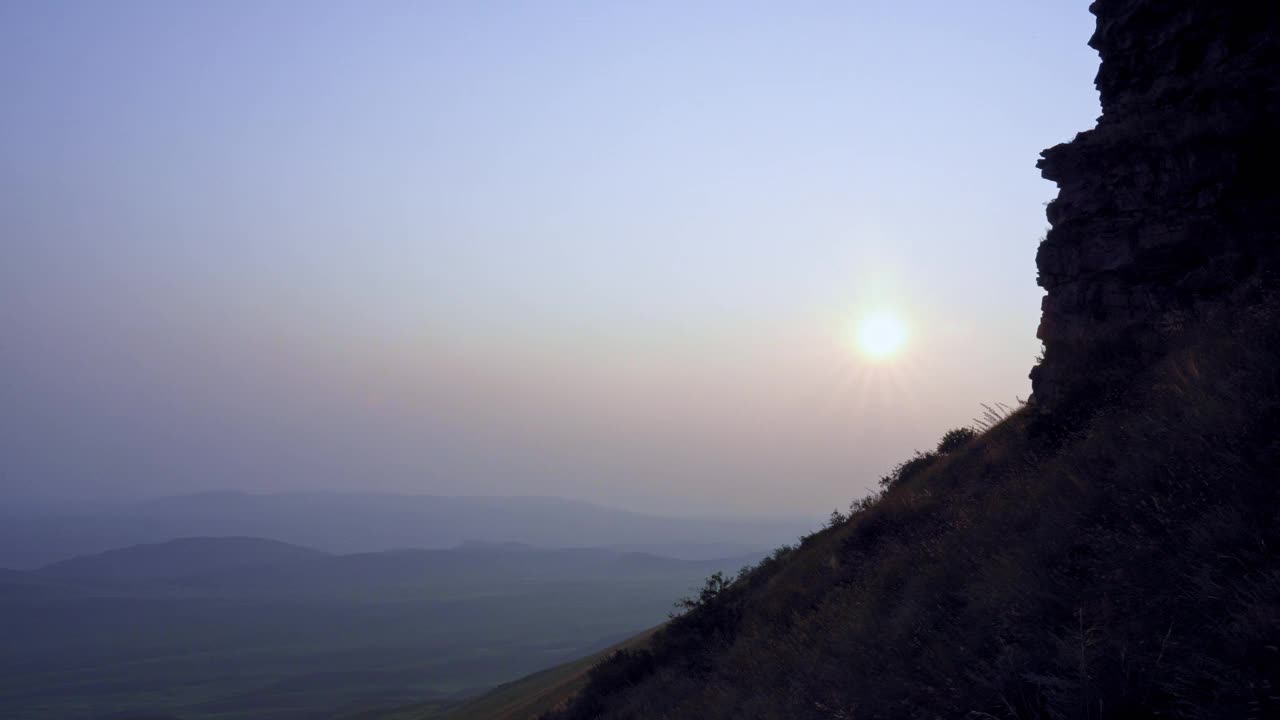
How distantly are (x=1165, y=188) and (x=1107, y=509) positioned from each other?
382 inches

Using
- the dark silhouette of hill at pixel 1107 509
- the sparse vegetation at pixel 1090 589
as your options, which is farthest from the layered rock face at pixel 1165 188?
the sparse vegetation at pixel 1090 589

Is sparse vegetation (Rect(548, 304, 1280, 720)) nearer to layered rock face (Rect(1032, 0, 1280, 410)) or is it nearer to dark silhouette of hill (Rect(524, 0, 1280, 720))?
dark silhouette of hill (Rect(524, 0, 1280, 720))

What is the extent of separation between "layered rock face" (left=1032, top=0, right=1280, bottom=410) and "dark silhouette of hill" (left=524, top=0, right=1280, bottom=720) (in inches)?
1.6

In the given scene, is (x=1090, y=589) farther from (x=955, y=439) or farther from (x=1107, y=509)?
(x=955, y=439)

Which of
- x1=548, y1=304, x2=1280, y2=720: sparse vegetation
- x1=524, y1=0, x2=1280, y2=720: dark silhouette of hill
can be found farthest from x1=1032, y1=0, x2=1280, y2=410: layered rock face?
x1=548, y1=304, x2=1280, y2=720: sparse vegetation

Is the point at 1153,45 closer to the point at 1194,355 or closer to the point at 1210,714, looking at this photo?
the point at 1194,355

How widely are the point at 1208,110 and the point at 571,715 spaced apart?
17481 millimetres

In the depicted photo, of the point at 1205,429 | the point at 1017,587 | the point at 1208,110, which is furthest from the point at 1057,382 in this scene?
the point at 1017,587

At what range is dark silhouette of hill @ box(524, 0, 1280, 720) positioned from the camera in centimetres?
466

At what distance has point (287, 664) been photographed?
156875 mm

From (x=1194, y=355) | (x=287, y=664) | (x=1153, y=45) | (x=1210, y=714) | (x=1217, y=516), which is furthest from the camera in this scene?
(x=287, y=664)

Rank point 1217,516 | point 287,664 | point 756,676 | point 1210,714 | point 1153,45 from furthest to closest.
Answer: point 287,664, point 1153,45, point 756,676, point 1217,516, point 1210,714

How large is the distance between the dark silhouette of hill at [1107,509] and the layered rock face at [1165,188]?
0.14 feet

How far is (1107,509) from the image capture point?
658cm
